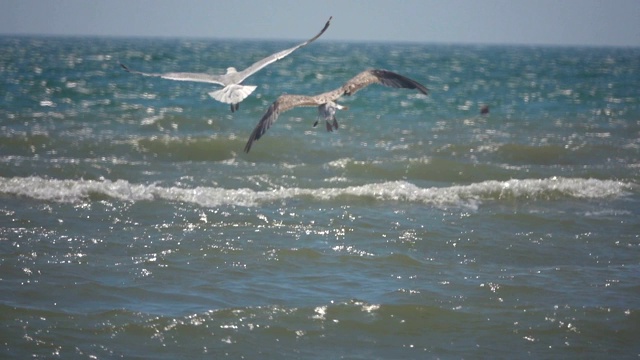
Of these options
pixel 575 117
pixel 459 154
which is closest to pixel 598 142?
pixel 459 154

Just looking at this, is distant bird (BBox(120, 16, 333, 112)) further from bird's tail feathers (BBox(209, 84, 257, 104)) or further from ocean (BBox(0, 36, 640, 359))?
ocean (BBox(0, 36, 640, 359))

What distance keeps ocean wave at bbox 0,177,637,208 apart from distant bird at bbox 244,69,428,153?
218 centimetres

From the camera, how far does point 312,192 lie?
11234mm

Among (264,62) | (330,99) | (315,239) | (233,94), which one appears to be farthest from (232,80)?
(315,239)

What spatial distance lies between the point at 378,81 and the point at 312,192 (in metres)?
2.57

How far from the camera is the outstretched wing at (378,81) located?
8.80 metres

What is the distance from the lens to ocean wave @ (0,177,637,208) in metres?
10.8

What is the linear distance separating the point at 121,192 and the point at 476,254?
422 cm

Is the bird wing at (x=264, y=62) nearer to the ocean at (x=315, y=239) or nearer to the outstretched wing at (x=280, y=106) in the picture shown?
the outstretched wing at (x=280, y=106)

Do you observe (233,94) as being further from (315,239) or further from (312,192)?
(312,192)

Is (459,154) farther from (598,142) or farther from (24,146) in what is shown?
(24,146)

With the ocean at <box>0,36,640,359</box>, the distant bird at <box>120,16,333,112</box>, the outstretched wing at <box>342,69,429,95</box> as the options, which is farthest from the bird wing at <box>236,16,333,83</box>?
the ocean at <box>0,36,640,359</box>

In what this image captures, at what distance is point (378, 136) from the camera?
1641 centimetres

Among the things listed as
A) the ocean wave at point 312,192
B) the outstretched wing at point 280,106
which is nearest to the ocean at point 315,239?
the ocean wave at point 312,192
